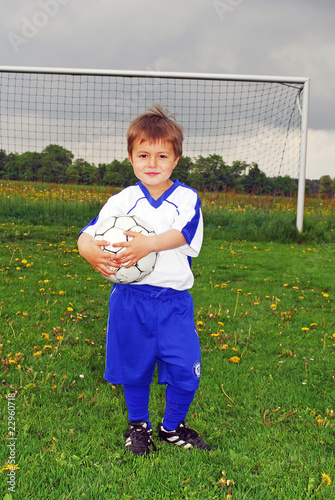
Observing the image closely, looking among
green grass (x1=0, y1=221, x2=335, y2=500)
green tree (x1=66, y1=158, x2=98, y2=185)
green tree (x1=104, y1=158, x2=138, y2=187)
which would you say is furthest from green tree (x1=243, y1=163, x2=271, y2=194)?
green grass (x1=0, y1=221, x2=335, y2=500)

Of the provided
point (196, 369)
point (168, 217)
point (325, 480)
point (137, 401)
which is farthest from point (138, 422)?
point (168, 217)

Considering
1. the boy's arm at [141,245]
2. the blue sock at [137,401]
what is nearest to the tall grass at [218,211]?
the blue sock at [137,401]

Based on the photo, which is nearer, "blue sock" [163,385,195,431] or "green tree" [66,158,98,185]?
"blue sock" [163,385,195,431]

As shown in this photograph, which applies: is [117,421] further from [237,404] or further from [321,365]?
[321,365]

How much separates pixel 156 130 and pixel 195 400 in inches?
69.4

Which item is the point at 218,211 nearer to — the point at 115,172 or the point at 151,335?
the point at 115,172

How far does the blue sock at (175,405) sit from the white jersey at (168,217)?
0.57m

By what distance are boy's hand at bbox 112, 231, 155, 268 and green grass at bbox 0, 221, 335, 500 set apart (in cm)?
104

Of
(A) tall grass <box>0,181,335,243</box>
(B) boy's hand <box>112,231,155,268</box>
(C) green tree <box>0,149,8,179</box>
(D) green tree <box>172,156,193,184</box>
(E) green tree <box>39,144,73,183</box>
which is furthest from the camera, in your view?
(D) green tree <box>172,156,193,184</box>

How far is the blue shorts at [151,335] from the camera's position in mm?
2184

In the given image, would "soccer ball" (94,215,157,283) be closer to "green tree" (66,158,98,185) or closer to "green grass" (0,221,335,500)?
"green grass" (0,221,335,500)

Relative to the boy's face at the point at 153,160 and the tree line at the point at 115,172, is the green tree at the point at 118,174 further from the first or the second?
the boy's face at the point at 153,160

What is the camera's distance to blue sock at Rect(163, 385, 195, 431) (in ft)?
7.60

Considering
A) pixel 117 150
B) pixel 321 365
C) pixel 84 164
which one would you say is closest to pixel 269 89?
pixel 117 150
